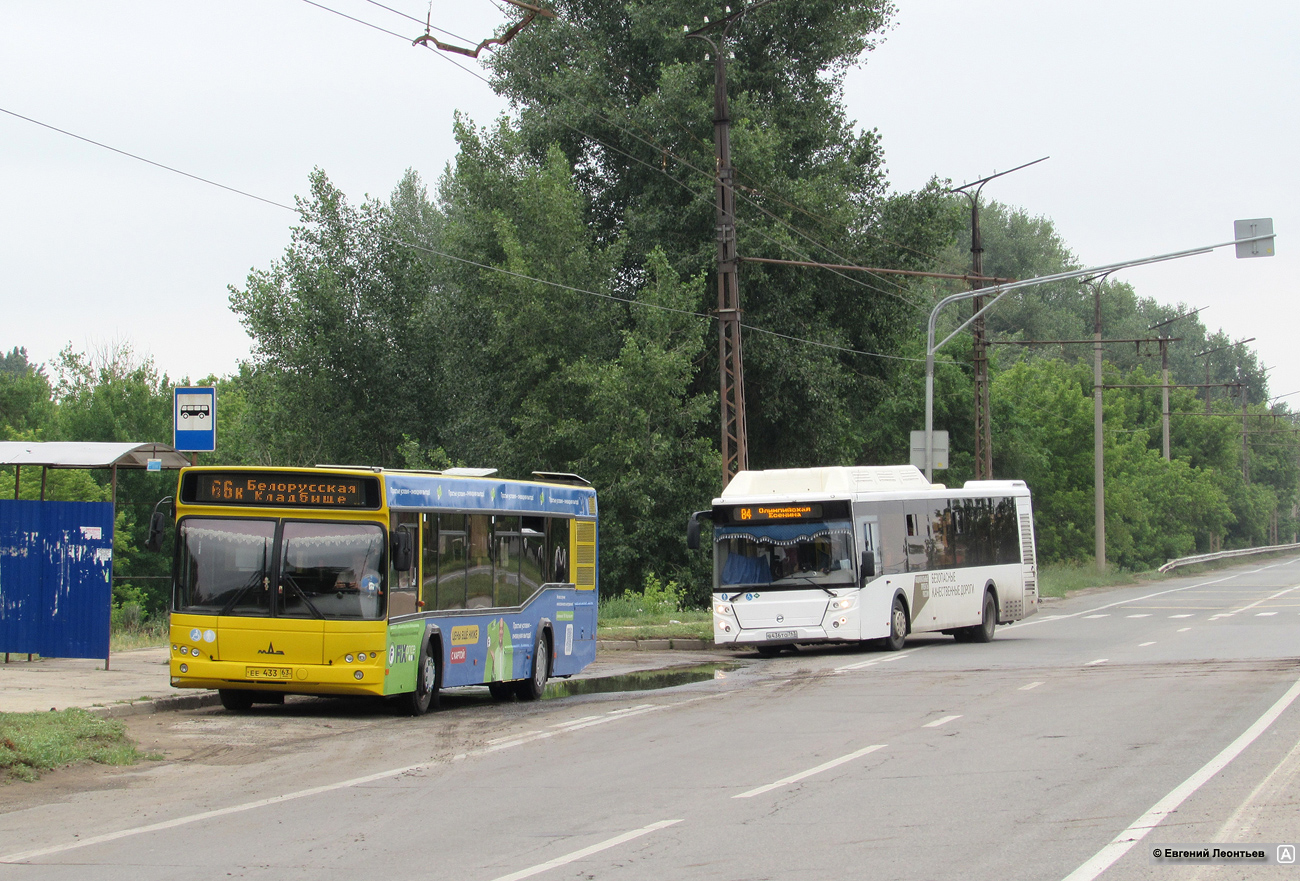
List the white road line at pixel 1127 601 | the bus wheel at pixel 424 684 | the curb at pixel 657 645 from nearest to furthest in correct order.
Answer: the bus wheel at pixel 424 684 → the curb at pixel 657 645 → the white road line at pixel 1127 601

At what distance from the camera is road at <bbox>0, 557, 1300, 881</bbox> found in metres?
7.51

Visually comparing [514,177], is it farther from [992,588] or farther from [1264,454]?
[1264,454]

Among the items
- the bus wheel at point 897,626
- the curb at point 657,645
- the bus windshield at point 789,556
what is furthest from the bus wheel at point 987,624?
the bus windshield at point 789,556

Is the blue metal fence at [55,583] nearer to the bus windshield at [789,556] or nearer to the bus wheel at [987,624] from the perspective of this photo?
the bus windshield at [789,556]

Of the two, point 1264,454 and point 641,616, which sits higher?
point 1264,454

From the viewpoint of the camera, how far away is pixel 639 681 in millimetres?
20094

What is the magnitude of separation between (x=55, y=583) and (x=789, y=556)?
11347 millimetres

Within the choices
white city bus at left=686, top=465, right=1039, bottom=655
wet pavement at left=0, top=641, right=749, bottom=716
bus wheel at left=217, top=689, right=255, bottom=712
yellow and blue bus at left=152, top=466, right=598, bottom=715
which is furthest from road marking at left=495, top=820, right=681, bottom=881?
white city bus at left=686, top=465, right=1039, bottom=655

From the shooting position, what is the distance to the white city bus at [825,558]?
23219 millimetres

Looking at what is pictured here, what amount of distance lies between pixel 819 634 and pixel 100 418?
50.5m

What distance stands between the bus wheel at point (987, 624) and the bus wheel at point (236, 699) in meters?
15.6

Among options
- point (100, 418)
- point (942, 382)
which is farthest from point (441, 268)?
point (100, 418)

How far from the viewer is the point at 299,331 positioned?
4578cm

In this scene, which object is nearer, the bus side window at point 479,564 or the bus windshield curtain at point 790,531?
the bus side window at point 479,564
